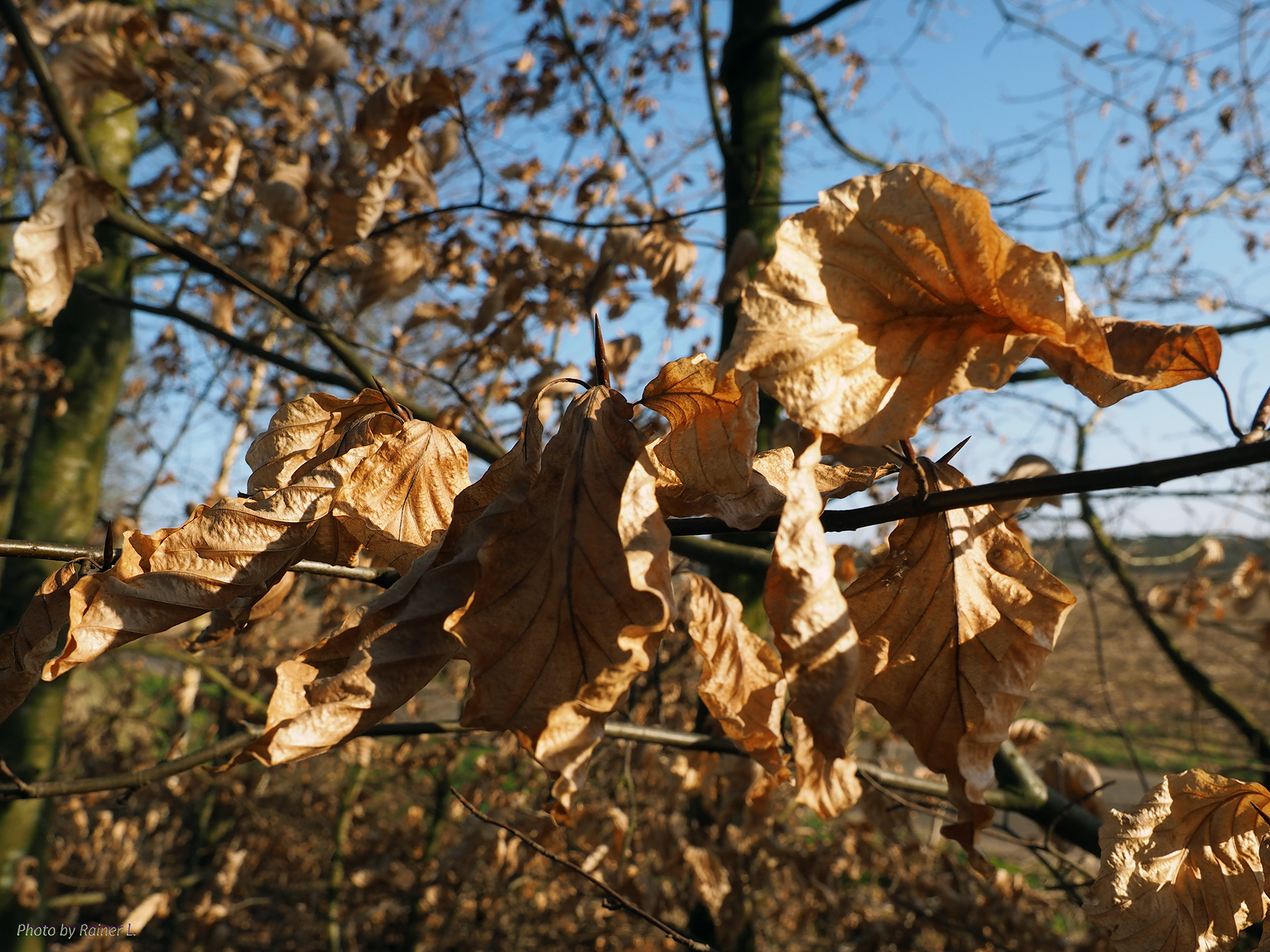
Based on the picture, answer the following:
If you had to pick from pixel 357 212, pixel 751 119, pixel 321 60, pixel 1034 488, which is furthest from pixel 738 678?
pixel 321 60

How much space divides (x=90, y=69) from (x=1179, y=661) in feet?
15.3

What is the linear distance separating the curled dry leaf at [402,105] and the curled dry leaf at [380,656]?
153 centimetres

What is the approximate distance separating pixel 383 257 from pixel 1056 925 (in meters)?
6.33

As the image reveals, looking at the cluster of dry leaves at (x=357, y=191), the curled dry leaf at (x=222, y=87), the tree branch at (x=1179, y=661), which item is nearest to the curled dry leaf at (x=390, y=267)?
the cluster of dry leaves at (x=357, y=191)

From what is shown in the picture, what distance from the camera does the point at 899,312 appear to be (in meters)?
0.54

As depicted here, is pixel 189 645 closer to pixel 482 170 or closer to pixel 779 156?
pixel 482 170

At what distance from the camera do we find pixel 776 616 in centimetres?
49

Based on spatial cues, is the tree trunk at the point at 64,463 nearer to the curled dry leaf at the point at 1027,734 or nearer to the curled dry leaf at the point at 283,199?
the curled dry leaf at the point at 283,199

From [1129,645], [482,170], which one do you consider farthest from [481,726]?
[1129,645]

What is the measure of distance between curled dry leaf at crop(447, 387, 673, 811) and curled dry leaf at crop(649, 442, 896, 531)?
0.07 meters

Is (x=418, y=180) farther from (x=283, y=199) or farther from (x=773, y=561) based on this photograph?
(x=773, y=561)

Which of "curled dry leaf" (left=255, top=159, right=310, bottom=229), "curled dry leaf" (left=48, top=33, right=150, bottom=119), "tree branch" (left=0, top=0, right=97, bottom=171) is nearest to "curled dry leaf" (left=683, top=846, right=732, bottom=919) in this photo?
"curled dry leaf" (left=255, top=159, right=310, bottom=229)

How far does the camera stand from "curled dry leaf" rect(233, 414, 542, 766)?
1.65 feet

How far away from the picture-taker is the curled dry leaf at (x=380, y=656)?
50cm
